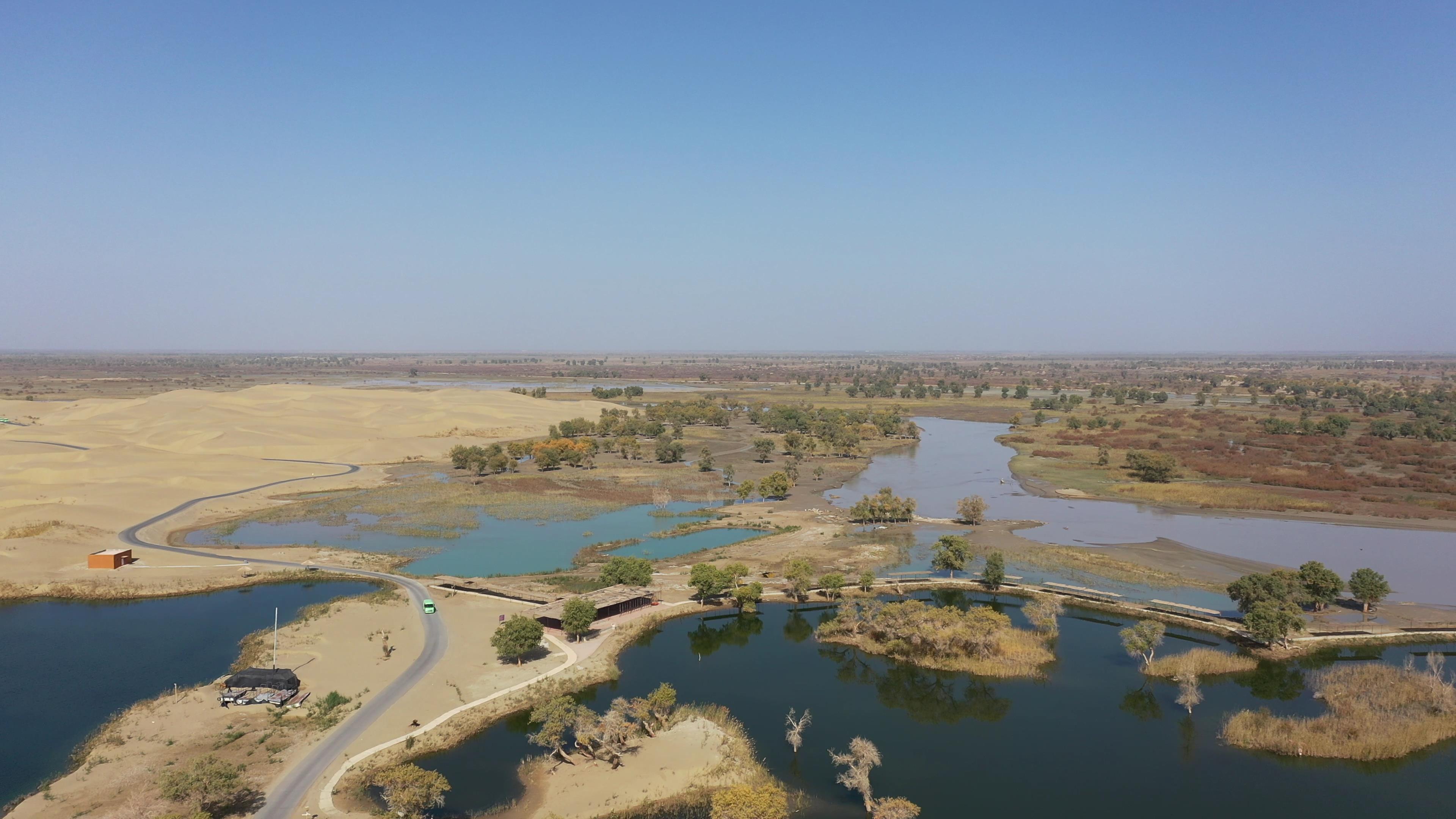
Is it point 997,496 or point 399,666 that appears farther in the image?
point 997,496

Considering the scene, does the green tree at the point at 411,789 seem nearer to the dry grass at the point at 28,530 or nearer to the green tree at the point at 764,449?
the dry grass at the point at 28,530

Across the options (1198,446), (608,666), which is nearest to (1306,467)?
(1198,446)

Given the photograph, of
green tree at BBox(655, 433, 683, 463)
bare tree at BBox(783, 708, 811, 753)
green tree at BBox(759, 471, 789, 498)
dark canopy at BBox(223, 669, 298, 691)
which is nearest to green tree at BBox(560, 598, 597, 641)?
bare tree at BBox(783, 708, 811, 753)

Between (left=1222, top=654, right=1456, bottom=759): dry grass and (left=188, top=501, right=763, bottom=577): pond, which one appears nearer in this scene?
(left=1222, top=654, right=1456, bottom=759): dry grass

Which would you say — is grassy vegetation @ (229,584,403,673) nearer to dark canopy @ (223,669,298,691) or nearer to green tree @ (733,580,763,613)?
dark canopy @ (223,669,298,691)

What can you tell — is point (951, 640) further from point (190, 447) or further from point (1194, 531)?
point (190, 447)

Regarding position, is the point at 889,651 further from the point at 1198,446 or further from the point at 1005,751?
the point at 1198,446

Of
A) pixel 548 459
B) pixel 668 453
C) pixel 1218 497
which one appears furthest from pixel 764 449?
pixel 1218 497
